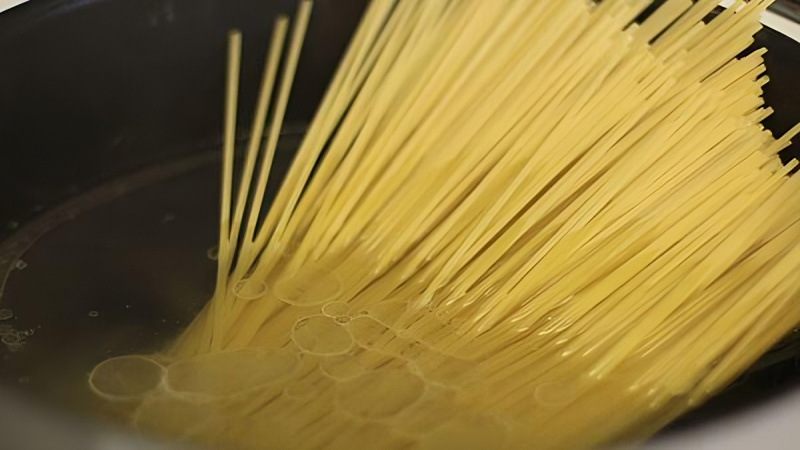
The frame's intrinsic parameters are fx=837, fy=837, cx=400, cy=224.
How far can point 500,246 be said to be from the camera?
25.0 inches

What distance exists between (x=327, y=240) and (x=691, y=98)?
0.31 m

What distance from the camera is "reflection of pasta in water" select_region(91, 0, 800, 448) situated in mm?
553

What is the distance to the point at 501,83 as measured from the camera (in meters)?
0.67

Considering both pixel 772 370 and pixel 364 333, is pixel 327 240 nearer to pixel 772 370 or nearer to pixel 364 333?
pixel 364 333

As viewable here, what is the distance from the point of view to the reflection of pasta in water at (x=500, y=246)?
21.8 inches

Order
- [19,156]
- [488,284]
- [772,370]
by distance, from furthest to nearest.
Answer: [19,156] → [488,284] → [772,370]

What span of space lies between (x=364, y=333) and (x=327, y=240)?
0.10 metres

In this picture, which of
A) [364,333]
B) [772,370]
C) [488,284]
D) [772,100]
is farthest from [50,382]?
[772,100]

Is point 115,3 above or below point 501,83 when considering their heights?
above

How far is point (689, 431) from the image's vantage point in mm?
432

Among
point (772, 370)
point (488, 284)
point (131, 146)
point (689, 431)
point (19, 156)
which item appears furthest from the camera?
point (131, 146)

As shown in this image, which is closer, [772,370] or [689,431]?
[689,431]

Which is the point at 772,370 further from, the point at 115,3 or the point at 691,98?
the point at 115,3

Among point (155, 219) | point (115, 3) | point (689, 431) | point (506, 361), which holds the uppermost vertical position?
point (115, 3)
